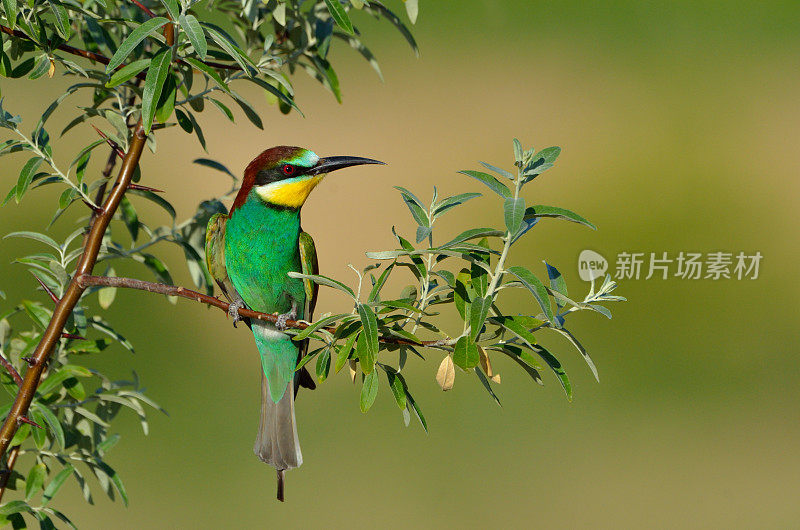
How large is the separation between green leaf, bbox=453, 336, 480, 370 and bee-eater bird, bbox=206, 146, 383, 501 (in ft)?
2.53

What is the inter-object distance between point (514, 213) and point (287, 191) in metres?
0.91

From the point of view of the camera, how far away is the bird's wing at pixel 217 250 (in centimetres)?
203

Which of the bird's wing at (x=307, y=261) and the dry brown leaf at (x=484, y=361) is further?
the bird's wing at (x=307, y=261)

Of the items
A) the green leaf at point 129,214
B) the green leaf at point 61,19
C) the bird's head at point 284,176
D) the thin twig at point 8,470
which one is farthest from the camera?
the bird's head at point 284,176

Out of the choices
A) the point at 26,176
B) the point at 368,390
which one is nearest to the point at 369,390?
the point at 368,390

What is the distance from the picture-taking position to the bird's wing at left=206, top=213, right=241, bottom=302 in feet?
6.66

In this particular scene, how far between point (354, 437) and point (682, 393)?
195cm

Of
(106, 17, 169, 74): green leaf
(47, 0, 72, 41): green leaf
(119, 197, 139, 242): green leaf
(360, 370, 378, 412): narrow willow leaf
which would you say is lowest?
(360, 370, 378, 412): narrow willow leaf

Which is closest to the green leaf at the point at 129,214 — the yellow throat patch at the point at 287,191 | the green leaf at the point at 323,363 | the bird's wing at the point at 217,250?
the bird's wing at the point at 217,250

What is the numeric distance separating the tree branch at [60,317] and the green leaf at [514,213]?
682mm

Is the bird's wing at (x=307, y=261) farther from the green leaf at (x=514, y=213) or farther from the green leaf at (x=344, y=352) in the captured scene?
the green leaf at (x=514, y=213)

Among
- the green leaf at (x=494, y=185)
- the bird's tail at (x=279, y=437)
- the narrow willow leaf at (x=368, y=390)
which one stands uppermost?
the green leaf at (x=494, y=185)

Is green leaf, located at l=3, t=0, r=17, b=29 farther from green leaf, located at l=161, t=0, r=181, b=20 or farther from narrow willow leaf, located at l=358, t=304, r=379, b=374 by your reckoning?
narrow willow leaf, located at l=358, t=304, r=379, b=374

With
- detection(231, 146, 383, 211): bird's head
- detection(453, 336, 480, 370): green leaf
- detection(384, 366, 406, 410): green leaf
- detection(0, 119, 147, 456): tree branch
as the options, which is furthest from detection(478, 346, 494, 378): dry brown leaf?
detection(231, 146, 383, 211): bird's head
